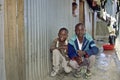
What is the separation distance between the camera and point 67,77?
5562 mm

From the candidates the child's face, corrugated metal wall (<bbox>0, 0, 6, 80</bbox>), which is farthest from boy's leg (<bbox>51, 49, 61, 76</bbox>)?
corrugated metal wall (<bbox>0, 0, 6, 80</bbox>)

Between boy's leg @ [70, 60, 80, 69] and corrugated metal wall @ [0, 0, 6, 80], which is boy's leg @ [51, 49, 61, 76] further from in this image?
corrugated metal wall @ [0, 0, 6, 80]

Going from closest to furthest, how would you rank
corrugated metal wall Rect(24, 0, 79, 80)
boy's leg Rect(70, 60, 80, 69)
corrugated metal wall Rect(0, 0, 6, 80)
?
corrugated metal wall Rect(0, 0, 6, 80) → corrugated metal wall Rect(24, 0, 79, 80) → boy's leg Rect(70, 60, 80, 69)

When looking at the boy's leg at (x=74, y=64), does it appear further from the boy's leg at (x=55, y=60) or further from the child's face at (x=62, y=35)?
the child's face at (x=62, y=35)

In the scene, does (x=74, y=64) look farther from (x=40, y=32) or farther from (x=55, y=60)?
(x=40, y=32)

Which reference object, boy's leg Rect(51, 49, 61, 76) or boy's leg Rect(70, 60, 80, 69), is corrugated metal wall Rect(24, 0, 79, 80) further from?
boy's leg Rect(70, 60, 80, 69)

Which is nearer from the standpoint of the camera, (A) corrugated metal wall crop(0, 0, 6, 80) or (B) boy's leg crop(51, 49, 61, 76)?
(A) corrugated metal wall crop(0, 0, 6, 80)

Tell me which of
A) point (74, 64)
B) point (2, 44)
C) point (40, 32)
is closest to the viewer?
point (2, 44)

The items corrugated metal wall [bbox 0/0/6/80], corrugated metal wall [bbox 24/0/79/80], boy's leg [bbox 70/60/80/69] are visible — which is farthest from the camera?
boy's leg [bbox 70/60/80/69]

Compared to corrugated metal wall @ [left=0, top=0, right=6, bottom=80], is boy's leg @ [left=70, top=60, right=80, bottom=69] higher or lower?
lower

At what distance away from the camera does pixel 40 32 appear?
204 inches

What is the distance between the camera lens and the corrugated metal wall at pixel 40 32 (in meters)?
4.53

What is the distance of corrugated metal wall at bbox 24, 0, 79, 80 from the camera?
4.53m

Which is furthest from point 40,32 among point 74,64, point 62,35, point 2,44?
point 2,44
